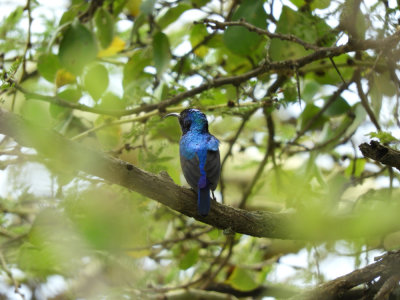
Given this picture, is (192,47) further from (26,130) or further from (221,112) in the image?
(26,130)

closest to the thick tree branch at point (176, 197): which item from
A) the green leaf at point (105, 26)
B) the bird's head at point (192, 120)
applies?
the bird's head at point (192, 120)

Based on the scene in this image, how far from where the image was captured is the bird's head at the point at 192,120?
3.54m

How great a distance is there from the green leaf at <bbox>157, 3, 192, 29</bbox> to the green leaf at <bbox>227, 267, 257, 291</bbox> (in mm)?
Result: 1936

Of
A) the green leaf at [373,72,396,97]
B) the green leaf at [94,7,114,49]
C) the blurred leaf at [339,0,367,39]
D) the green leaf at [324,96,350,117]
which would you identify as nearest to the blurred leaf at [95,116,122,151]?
the green leaf at [94,7,114,49]

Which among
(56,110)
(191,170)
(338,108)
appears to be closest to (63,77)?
(56,110)

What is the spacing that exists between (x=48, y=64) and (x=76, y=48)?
1.27ft

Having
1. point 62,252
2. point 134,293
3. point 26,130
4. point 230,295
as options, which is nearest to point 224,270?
point 230,295

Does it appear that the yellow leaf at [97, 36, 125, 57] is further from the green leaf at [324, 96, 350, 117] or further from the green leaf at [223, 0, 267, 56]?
the green leaf at [324, 96, 350, 117]

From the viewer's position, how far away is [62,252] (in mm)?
3301

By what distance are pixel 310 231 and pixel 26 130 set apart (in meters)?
1.37

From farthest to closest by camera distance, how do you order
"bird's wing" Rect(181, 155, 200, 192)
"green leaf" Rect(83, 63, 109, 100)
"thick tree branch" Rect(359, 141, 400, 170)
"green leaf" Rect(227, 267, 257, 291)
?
"green leaf" Rect(227, 267, 257, 291)
"green leaf" Rect(83, 63, 109, 100)
"bird's wing" Rect(181, 155, 200, 192)
"thick tree branch" Rect(359, 141, 400, 170)

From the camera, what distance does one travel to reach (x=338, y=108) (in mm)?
3656

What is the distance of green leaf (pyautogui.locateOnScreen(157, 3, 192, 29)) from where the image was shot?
3.54m

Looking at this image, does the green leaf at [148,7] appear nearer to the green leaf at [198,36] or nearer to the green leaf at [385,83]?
the green leaf at [198,36]
